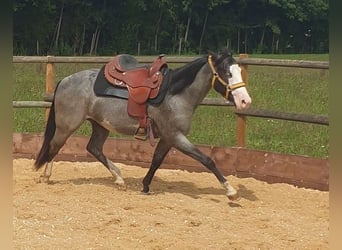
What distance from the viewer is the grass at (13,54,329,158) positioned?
7772mm

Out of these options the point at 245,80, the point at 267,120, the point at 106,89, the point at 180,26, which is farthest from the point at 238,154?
the point at 180,26

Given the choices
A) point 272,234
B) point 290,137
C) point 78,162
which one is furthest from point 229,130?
point 272,234

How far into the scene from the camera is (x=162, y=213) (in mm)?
4637

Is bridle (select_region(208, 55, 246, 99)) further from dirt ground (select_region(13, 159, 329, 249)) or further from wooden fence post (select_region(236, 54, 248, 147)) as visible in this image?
wooden fence post (select_region(236, 54, 248, 147))

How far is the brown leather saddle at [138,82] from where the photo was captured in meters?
5.50

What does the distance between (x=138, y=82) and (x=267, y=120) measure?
435cm

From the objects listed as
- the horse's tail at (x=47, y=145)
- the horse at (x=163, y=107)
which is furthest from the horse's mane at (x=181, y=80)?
the horse's tail at (x=47, y=145)

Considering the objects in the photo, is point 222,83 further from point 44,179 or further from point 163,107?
point 44,179

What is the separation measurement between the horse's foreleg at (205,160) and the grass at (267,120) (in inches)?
78.9

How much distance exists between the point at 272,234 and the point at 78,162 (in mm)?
3604

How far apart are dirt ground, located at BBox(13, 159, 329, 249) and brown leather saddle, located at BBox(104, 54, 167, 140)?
0.72m

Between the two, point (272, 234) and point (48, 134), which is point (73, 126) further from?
point (272, 234)

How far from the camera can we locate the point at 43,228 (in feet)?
12.5

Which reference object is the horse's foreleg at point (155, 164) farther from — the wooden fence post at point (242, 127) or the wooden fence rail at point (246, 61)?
the wooden fence rail at point (246, 61)
